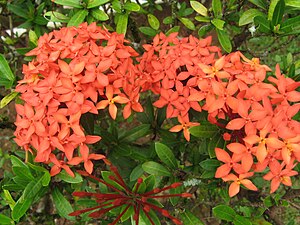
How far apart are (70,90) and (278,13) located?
819mm

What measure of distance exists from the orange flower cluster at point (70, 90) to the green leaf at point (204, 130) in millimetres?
215

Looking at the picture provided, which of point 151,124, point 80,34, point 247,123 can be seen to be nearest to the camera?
point 247,123

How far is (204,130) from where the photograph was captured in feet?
5.29

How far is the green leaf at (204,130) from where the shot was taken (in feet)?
5.25

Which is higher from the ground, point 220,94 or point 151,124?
point 220,94

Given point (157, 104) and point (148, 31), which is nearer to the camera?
point (157, 104)

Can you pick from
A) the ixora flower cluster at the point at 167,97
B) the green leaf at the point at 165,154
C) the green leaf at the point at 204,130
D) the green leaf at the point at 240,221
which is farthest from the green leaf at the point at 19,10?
the green leaf at the point at 240,221

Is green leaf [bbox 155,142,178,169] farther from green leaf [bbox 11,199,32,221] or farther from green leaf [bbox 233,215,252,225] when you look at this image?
green leaf [bbox 11,199,32,221]

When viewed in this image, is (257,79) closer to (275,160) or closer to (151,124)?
(275,160)

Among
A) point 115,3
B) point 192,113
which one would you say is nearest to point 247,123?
point 192,113

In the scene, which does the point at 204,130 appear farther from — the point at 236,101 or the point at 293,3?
the point at 293,3

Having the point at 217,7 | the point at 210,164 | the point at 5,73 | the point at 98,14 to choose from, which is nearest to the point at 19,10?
the point at 5,73

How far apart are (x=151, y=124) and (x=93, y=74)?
0.59 metres

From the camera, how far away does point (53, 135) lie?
145 cm
